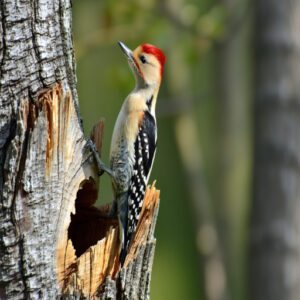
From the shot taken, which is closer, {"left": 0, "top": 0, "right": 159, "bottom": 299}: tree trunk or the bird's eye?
{"left": 0, "top": 0, "right": 159, "bottom": 299}: tree trunk

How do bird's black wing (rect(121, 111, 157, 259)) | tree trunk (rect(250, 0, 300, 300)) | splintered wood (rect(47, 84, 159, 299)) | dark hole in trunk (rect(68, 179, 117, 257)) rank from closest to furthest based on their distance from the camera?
splintered wood (rect(47, 84, 159, 299)) < dark hole in trunk (rect(68, 179, 117, 257)) < bird's black wing (rect(121, 111, 157, 259)) < tree trunk (rect(250, 0, 300, 300))

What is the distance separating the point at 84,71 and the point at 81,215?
641 centimetres

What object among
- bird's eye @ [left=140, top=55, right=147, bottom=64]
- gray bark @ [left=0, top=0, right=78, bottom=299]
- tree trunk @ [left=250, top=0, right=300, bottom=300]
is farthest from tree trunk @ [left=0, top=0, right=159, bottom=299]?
tree trunk @ [left=250, top=0, right=300, bottom=300]

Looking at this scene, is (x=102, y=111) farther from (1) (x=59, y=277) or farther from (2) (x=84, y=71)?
(1) (x=59, y=277)

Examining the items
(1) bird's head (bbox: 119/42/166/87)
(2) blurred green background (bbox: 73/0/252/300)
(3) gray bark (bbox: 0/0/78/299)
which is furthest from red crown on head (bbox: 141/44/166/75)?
(2) blurred green background (bbox: 73/0/252/300)

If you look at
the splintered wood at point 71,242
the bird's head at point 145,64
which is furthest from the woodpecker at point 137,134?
the splintered wood at point 71,242

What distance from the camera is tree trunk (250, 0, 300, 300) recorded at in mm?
6141

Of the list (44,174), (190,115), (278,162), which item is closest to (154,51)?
(44,174)

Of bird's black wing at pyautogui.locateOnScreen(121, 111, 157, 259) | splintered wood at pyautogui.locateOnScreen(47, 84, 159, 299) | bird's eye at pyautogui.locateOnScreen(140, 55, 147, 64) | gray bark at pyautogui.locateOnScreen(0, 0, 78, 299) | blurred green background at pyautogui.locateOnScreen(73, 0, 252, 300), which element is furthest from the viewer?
blurred green background at pyautogui.locateOnScreen(73, 0, 252, 300)

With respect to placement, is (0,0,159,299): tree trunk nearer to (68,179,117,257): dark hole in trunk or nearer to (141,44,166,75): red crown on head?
(68,179,117,257): dark hole in trunk

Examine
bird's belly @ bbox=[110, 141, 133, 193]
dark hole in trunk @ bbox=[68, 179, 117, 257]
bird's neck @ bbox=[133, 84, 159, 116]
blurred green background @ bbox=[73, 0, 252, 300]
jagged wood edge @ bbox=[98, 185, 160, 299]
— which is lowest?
jagged wood edge @ bbox=[98, 185, 160, 299]

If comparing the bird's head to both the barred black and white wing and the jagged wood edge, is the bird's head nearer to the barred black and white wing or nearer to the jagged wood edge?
the barred black and white wing

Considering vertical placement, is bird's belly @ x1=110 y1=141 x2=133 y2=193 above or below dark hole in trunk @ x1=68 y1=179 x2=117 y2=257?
above

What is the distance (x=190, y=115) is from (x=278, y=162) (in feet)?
10.1
